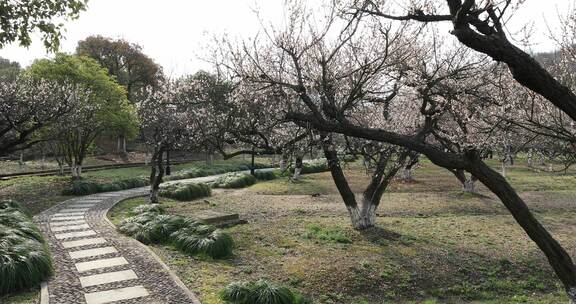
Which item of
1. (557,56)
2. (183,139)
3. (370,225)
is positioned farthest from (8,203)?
(557,56)

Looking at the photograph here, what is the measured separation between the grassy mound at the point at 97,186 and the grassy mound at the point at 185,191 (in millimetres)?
3233

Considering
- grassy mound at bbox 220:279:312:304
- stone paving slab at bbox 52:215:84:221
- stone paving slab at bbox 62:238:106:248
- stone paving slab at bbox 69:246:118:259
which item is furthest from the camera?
stone paving slab at bbox 52:215:84:221

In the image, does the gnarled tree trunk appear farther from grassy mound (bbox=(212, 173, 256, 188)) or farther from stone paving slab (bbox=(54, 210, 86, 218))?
grassy mound (bbox=(212, 173, 256, 188))

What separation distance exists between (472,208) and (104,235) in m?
15.1

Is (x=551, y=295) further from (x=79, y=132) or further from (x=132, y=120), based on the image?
(x=132, y=120)

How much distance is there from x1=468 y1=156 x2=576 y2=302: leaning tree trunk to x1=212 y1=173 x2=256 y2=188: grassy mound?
20513mm

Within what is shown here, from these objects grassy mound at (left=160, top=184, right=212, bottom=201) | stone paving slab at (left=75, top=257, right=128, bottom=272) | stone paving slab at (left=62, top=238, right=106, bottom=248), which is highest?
grassy mound at (left=160, top=184, right=212, bottom=201)

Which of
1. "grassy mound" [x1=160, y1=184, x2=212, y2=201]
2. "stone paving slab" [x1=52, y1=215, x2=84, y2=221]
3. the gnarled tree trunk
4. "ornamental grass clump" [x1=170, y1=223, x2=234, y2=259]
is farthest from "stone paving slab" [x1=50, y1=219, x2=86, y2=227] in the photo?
the gnarled tree trunk

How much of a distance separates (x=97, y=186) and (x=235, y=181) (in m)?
7.92

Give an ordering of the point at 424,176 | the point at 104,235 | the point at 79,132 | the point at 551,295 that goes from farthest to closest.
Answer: the point at 424,176
the point at 79,132
the point at 104,235
the point at 551,295

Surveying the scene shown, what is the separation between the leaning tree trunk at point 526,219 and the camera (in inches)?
251

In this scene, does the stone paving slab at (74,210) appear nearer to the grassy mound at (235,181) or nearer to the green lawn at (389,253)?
the green lawn at (389,253)

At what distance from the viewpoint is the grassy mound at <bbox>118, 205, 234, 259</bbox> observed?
10407mm

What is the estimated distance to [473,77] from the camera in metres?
12.2
